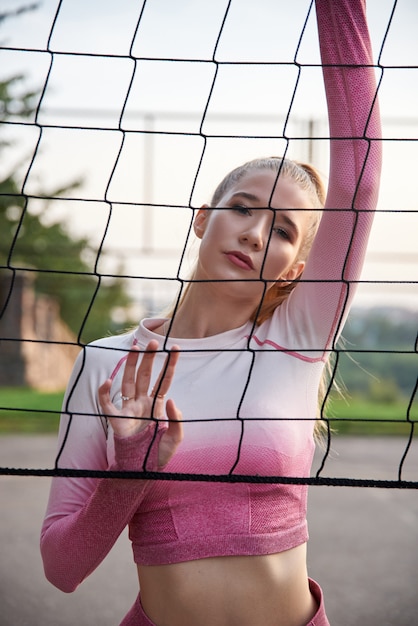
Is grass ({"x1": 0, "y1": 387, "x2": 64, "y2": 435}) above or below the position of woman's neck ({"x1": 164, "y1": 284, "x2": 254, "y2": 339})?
below

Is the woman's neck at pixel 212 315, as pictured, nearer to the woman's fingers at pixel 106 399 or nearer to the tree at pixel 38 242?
the woman's fingers at pixel 106 399

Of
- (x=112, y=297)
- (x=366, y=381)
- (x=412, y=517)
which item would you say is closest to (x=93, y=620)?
(x=412, y=517)

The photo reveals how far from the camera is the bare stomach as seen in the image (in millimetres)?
965

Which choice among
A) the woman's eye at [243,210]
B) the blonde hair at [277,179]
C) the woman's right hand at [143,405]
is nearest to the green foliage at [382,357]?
the blonde hair at [277,179]

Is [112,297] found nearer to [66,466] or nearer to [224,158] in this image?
[224,158]

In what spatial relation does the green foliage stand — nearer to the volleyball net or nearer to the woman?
the volleyball net

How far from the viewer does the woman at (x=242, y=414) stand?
97 centimetres

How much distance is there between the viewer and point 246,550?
96 centimetres

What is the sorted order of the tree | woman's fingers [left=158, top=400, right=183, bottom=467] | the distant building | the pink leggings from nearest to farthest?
woman's fingers [left=158, top=400, right=183, bottom=467] < the pink leggings < the distant building < the tree

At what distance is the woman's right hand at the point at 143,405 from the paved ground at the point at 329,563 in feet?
6.31

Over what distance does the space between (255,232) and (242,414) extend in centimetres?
23

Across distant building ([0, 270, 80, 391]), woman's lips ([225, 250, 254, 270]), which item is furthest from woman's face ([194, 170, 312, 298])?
distant building ([0, 270, 80, 391])

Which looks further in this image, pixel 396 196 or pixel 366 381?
pixel 366 381

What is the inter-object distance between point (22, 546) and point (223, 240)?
102 inches
